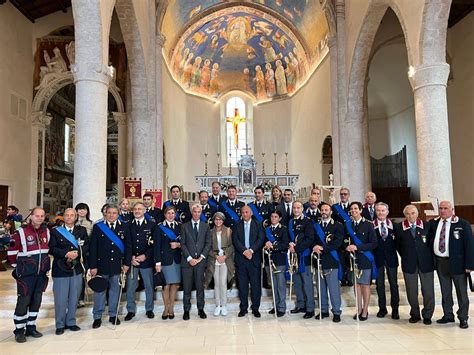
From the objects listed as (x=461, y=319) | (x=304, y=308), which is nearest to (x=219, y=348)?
(x=304, y=308)

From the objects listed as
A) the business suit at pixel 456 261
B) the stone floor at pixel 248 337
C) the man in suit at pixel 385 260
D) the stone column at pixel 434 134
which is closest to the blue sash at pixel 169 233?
the stone floor at pixel 248 337

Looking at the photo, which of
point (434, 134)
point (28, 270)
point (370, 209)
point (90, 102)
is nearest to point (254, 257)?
point (370, 209)

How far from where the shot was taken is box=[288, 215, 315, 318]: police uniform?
537 centimetres

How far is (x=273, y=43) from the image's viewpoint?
19156mm

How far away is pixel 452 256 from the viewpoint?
4.94 m

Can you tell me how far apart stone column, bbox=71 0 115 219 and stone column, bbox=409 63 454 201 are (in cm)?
599

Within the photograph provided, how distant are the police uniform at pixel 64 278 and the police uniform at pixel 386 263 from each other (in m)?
3.77

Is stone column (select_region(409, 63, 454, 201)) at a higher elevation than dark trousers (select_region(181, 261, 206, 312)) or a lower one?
higher

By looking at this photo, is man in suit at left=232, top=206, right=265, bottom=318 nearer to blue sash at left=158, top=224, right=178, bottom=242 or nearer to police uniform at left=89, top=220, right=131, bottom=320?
blue sash at left=158, top=224, right=178, bottom=242

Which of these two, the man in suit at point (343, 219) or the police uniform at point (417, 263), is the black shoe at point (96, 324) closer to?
the man in suit at point (343, 219)

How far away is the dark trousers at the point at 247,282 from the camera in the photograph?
545cm

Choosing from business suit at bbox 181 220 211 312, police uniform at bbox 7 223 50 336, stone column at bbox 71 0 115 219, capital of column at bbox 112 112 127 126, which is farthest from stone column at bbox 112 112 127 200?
police uniform at bbox 7 223 50 336

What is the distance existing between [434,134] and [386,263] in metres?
3.76

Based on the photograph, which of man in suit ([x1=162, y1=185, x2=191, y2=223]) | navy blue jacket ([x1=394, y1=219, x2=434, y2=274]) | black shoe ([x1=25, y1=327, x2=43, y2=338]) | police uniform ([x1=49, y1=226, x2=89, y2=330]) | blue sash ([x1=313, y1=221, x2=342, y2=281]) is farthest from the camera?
man in suit ([x1=162, y1=185, x2=191, y2=223])
